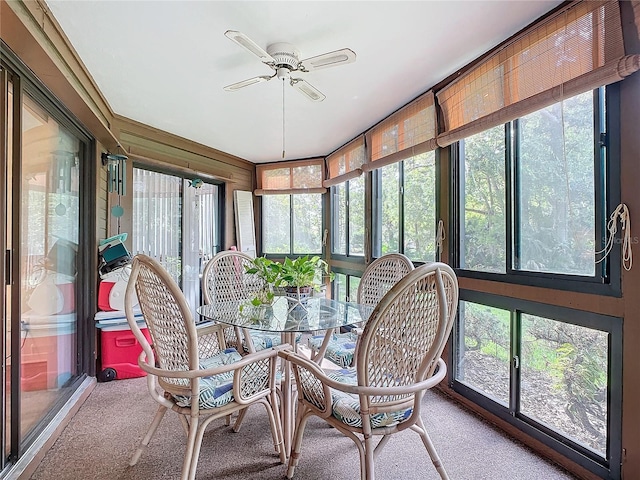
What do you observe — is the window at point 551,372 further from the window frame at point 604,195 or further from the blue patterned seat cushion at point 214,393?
the blue patterned seat cushion at point 214,393

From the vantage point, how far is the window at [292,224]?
523 cm

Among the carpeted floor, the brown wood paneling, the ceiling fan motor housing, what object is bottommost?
the carpeted floor

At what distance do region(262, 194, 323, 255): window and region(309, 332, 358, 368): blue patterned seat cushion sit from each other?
8.76 feet

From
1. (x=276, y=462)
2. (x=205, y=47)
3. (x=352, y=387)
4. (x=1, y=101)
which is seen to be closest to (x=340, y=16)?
(x=205, y=47)

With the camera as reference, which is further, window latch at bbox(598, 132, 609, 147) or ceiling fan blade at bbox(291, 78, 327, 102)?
ceiling fan blade at bbox(291, 78, 327, 102)

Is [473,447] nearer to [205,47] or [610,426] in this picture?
[610,426]

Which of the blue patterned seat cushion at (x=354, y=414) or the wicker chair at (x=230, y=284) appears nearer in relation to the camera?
the blue patterned seat cushion at (x=354, y=414)

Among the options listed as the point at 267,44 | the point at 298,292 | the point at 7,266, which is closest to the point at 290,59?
the point at 267,44

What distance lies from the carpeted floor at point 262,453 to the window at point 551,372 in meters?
0.18

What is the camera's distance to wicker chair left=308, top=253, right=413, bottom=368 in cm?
235

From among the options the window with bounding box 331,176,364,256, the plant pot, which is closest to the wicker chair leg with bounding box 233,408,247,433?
the plant pot

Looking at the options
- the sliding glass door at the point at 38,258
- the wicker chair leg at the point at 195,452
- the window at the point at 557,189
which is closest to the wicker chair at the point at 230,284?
the wicker chair leg at the point at 195,452

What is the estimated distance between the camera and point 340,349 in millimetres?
2381

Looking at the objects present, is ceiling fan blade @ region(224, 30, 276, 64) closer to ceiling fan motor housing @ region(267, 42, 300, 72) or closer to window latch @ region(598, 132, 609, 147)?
ceiling fan motor housing @ region(267, 42, 300, 72)
